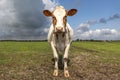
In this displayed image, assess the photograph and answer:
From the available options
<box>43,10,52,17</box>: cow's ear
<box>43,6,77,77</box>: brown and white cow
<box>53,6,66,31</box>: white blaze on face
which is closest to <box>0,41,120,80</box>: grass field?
<box>43,6,77,77</box>: brown and white cow

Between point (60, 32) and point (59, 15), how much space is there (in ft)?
3.89

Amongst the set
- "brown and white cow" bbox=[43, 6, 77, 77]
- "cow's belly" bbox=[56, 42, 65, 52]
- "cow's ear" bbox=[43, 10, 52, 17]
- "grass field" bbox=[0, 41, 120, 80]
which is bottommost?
"grass field" bbox=[0, 41, 120, 80]

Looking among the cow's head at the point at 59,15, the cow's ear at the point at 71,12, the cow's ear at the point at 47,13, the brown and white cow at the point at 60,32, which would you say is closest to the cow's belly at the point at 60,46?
the brown and white cow at the point at 60,32

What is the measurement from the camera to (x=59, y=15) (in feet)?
68.1

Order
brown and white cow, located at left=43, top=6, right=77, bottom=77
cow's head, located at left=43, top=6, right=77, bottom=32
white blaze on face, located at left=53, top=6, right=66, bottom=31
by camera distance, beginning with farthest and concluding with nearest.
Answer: brown and white cow, located at left=43, top=6, right=77, bottom=77 < white blaze on face, located at left=53, top=6, right=66, bottom=31 < cow's head, located at left=43, top=6, right=77, bottom=32

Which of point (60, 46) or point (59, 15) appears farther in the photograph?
point (60, 46)

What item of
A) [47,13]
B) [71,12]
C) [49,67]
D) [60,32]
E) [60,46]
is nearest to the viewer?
[60,32]

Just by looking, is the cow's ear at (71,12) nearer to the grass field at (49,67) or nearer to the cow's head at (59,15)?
the cow's head at (59,15)

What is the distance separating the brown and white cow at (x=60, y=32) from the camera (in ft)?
66.8

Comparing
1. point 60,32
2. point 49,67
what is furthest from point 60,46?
point 49,67

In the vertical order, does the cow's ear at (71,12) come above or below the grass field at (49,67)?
above

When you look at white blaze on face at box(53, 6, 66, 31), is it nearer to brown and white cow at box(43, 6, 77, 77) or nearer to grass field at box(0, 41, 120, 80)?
brown and white cow at box(43, 6, 77, 77)

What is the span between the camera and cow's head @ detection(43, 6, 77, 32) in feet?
66.0

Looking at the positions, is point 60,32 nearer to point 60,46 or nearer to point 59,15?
point 59,15
